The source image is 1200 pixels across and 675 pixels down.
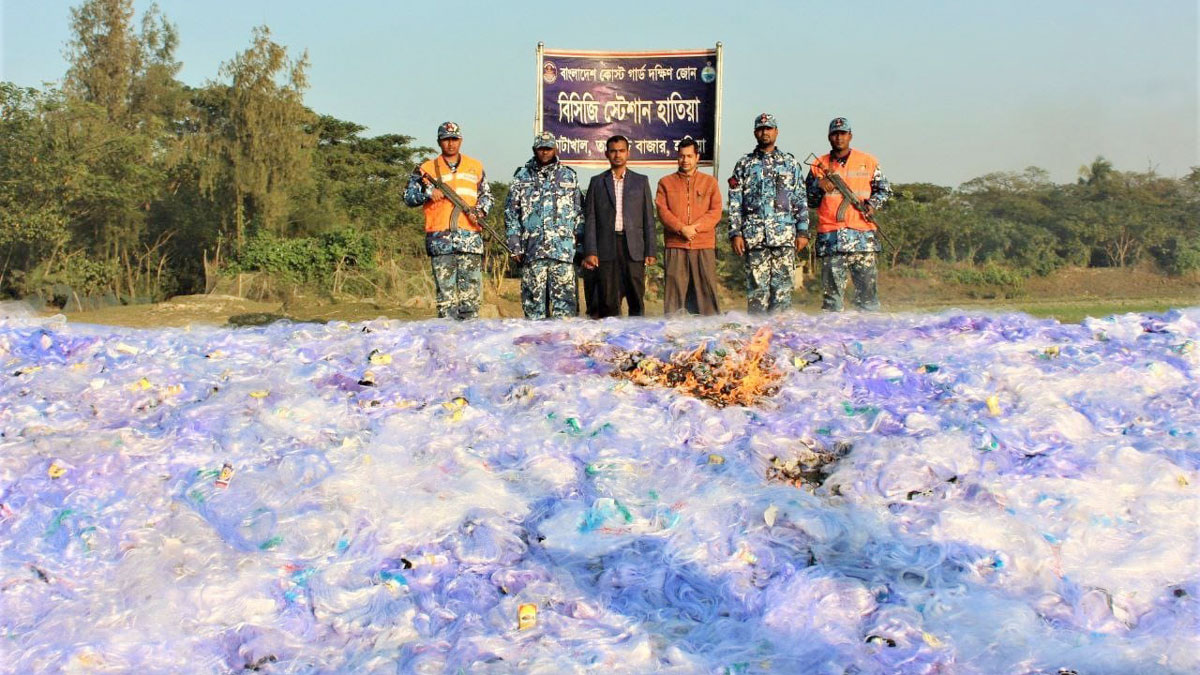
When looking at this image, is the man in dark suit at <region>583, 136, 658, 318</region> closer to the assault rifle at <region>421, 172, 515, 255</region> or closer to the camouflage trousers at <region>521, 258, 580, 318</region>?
the camouflage trousers at <region>521, 258, 580, 318</region>

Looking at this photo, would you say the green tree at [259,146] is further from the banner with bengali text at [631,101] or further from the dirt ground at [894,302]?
the banner with bengali text at [631,101]

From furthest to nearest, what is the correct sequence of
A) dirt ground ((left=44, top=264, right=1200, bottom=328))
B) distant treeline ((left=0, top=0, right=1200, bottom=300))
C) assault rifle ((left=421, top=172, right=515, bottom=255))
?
distant treeline ((left=0, top=0, right=1200, bottom=300)), dirt ground ((left=44, top=264, right=1200, bottom=328)), assault rifle ((left=421, top=172, right=515, bottom=255))

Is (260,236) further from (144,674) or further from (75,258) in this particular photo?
(144,674)

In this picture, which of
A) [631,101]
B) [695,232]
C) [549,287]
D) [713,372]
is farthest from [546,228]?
[631,101]

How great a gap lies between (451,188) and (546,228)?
0.71 m

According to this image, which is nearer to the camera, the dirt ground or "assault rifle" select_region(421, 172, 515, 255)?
"assault rifle" select_region(421, 172, 515, 255)

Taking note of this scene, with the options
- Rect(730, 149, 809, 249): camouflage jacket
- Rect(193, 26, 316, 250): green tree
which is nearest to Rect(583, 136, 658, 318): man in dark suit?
Rect(730, 149, 809, 249): camouflage jacket

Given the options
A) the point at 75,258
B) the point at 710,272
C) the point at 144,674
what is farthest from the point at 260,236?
the point at 144,674

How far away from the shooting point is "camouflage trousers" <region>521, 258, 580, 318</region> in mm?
6773

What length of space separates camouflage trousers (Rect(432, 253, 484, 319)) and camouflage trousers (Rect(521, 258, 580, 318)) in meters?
0.35

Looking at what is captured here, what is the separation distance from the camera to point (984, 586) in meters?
3.17

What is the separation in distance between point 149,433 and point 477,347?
1571 millimetres

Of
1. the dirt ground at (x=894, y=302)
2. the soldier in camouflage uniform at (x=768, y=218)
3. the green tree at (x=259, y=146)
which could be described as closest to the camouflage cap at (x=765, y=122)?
the soldier in camouflage uniform at (x=768, y=218)

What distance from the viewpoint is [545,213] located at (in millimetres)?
6766
